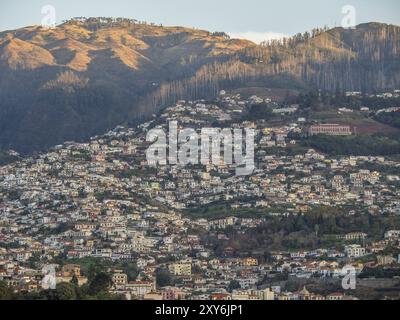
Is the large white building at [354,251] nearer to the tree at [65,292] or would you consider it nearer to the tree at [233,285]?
the tree at [233,285]

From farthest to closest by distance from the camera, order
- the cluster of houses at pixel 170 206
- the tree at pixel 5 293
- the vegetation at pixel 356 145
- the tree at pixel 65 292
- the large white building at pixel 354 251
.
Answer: the vegetation at pixel 356 145 < the large white building at pixel 354 251 < the cluster of houses at pixel 170 206 < the tree at pixel 65 292 < the tree at pixel 5 293

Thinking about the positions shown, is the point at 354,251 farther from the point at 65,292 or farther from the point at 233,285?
the point at 65,292

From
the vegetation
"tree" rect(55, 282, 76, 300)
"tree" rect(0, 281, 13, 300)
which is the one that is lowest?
"tree" rect(55, 282, 76, 300)

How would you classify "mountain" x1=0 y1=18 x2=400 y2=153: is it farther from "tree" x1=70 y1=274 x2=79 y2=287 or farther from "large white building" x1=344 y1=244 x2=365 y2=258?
"tree" x1=70 y1=274 x2=79 y2=287

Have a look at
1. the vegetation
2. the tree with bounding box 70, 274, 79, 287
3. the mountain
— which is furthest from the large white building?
the mountain

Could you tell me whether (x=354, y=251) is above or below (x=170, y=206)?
below

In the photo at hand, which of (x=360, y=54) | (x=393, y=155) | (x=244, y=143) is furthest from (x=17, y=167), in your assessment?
(x=360, y=54)

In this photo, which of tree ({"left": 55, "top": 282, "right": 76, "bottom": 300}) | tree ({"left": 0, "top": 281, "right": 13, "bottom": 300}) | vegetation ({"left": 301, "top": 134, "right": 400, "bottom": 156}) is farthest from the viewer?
vegetation ({"left": 301, "top": 134, "right": 400, "bottom": 156})

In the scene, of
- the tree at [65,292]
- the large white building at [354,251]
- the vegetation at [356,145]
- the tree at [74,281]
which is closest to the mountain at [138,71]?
the vegetation at [356,145]

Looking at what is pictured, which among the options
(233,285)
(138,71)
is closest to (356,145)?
(233,285)
